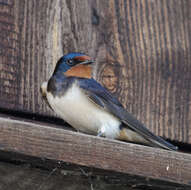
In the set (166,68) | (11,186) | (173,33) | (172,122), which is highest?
(173,33)

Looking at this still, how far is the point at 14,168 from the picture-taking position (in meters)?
1.61

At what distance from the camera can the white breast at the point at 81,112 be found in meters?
2.00

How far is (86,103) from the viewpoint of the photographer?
2.01 m

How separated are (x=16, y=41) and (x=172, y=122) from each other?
2.24 ft

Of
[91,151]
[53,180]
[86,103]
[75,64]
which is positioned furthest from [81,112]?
[91,151]

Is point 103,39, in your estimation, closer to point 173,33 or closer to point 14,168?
point 173,33

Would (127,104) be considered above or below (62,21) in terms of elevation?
below

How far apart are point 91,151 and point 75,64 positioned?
0.77 m

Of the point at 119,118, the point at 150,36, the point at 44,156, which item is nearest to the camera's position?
the point at 44,156

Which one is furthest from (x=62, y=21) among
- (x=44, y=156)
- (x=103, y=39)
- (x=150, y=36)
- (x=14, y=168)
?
(x=44, y=156)

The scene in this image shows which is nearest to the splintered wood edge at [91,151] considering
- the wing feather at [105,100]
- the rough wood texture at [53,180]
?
the rough wood texture at [53,180]

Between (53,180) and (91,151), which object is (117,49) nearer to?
(53,180)

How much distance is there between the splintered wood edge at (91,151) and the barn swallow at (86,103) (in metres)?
0.51

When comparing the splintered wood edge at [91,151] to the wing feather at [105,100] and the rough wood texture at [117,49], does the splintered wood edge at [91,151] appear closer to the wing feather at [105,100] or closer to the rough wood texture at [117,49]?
the wing feather at [105,100]
